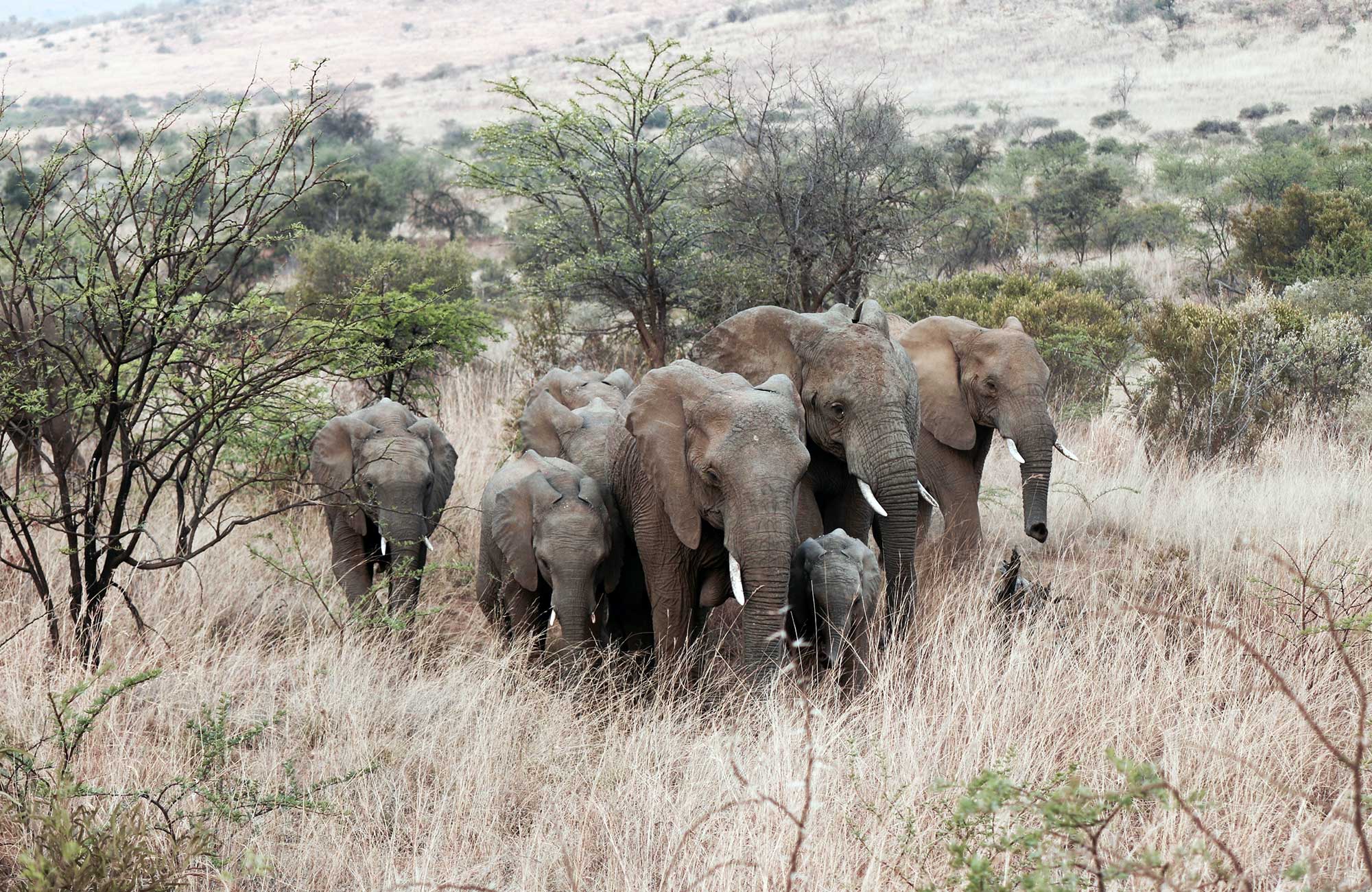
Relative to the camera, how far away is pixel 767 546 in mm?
5199

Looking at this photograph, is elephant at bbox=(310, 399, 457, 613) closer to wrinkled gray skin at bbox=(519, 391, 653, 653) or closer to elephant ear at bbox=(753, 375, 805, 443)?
wrinkled gray skin at bbox=(519, 391, 653, 653)

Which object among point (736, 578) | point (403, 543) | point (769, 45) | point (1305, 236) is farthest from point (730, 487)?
point (769, 45)

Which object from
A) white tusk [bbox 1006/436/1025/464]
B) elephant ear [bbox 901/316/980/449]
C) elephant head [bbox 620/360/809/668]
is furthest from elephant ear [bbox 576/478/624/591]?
white tusk [bbox 1006/436/1025/464]

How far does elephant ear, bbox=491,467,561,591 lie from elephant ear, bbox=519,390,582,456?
114 cm

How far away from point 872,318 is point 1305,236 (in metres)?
17.2

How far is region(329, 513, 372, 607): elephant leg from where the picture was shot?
7750 mm

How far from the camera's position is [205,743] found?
188 inches

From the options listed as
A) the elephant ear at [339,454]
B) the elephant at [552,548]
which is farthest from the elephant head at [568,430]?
the elephant ear at [339,454]

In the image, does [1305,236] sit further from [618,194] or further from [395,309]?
[395,309]

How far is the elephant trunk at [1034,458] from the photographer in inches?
307

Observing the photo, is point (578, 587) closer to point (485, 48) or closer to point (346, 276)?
point (346, 276)

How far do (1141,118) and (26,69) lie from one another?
86.1 m

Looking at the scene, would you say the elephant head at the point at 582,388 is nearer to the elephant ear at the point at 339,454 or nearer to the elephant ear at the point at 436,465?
the elephant ear at the point at 436,465

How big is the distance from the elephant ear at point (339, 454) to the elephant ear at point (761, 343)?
230 cm
